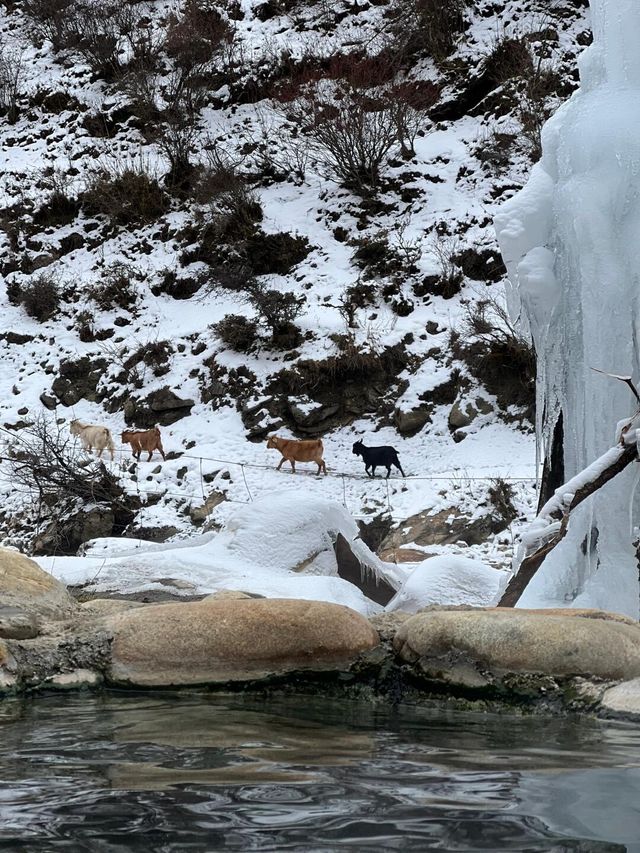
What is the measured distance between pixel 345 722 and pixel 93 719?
981 millimetres

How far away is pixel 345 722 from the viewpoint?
142 inches

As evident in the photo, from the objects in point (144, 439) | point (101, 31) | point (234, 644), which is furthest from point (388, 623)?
point (101, 31)

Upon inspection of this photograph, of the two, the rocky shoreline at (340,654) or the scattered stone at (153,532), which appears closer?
the rocky shoreline at (340,654)

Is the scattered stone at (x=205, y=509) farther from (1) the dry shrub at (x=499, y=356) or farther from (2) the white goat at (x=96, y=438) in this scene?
(1) the dry shrub at (x=499, y=356)

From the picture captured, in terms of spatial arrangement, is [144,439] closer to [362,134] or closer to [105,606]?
[362,134]

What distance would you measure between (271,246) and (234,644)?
16.1 metres

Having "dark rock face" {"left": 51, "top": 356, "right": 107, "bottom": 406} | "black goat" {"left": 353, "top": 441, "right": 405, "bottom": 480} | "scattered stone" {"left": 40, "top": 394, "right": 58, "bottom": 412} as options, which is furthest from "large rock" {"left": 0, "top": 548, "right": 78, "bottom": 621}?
"dark rock face" {"left": 51, "top": 356, "right": 107, "bottom": 406}

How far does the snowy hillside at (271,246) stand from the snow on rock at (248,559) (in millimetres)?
3749

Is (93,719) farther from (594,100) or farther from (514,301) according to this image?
(594,100)

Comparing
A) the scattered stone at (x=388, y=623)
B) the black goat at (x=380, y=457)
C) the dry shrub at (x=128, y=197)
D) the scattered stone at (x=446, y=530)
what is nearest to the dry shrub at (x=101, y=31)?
the dry shrub at (x=128, y=197)

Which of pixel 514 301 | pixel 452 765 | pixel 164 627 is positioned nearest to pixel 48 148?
pixel 514 301

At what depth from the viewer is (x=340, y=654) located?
13.6 feet

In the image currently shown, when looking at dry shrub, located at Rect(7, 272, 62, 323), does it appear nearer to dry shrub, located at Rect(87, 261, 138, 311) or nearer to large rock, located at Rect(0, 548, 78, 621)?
dry shrub, located at Rect(87, 261, 138, 311)

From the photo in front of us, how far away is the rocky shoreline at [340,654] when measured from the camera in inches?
148
